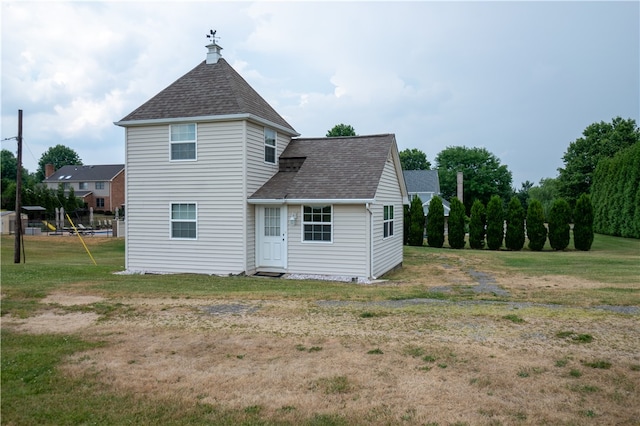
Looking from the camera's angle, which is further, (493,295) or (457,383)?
(493,295)

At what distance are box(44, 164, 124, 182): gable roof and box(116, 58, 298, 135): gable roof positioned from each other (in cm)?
5536

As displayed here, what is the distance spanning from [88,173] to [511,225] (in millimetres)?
61182

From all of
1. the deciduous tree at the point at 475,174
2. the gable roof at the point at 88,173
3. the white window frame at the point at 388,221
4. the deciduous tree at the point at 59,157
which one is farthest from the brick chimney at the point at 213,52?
the deciduous tree at the point at 59,157

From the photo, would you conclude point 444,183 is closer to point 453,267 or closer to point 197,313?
point 453,267

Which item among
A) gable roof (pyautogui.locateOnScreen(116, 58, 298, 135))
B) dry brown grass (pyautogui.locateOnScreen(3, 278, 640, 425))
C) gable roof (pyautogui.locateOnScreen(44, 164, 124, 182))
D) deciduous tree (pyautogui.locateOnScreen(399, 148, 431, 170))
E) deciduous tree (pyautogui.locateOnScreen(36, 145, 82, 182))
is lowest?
dry brown grass (pyautogui.locateOnScreen(3, 278, 640, 425))

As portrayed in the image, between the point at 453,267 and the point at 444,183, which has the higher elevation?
the point at 444,183

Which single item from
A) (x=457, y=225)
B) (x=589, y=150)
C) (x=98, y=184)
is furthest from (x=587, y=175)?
(x=98, y=184)

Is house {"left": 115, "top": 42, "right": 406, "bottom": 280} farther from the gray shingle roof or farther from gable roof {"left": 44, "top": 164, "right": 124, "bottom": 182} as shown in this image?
gable roof {"left": 44, "top": 164, "right": 124, "bottom": 182}

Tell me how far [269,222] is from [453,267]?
7.58 m

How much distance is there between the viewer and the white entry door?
49.5 feet

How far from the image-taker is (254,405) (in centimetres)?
497

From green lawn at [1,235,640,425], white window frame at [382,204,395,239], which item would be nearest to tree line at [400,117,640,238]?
green lawn at [1,235,640,425]

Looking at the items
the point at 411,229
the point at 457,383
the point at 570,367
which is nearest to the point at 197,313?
the point at 457,383

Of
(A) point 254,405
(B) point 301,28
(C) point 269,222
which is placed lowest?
(A) point 254,405
